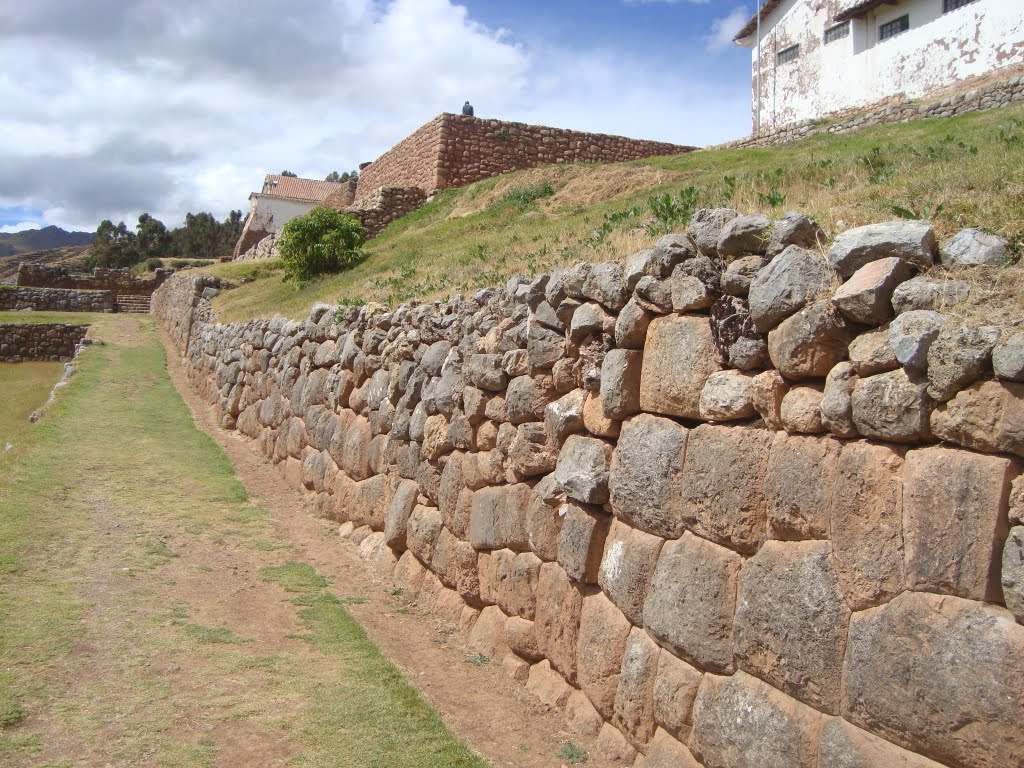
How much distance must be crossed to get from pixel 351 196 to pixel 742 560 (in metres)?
30.9

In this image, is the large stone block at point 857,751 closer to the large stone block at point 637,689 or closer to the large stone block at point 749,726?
the large stone block at point 749,726

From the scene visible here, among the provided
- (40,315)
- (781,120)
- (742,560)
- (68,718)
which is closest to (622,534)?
(742,560)

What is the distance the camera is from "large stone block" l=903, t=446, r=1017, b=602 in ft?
10.1

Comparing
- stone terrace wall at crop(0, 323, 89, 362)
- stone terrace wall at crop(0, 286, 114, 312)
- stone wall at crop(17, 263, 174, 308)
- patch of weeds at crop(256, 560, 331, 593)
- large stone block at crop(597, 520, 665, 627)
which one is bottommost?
patch of weeds at crop(256, 560, 331, 593)

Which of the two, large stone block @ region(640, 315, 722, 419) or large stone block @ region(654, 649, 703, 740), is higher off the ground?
large stone block @ region(640, 315, 722, 419)

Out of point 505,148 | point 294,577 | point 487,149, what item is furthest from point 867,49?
point 294,577

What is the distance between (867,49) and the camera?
2550 centimetres

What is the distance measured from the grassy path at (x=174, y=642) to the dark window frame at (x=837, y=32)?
2348 centimetres

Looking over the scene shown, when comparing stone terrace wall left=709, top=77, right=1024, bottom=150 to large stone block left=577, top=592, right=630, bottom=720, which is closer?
large stone block left=577, top=592, right=630, bottom=720

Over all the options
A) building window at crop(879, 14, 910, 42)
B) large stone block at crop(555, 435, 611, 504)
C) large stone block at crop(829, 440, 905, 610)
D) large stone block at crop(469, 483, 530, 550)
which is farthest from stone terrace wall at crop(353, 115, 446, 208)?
large stone block at crop(829, 440, 905, 610)

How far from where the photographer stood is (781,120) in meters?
28.5

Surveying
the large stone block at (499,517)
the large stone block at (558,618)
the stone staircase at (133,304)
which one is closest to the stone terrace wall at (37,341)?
the stone staircase at (133,304)

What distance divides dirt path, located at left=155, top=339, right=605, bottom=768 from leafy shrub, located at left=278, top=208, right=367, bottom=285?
34.4 feet

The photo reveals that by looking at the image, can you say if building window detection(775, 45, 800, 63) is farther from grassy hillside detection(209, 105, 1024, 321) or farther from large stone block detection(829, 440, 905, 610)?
large stone block detection(829, 440, 905, 610)
